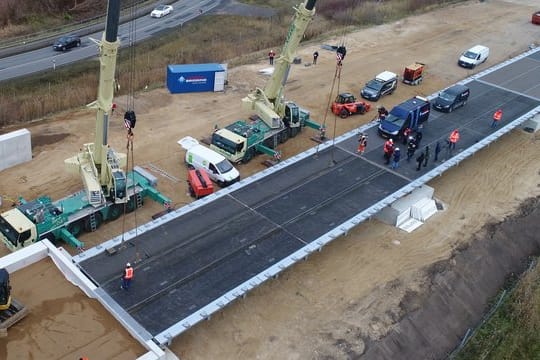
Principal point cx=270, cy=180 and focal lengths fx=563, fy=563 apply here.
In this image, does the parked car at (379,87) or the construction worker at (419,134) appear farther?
the parked car at (379,87)

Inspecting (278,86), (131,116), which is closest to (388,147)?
(278,86)

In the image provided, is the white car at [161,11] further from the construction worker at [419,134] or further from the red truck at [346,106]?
the construction worker at [419,134]

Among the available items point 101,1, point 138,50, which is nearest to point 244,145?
point 138,50

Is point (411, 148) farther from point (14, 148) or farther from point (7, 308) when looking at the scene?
point (14, 148)

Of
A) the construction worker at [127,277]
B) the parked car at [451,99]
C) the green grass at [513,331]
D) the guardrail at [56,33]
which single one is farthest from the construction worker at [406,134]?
the guardrail at [56,33]

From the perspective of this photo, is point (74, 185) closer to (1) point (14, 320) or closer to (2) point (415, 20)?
(1) point (14, 320)

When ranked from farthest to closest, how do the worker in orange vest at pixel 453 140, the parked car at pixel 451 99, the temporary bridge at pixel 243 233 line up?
the parked car at pixel 451 99, the worker in orange vest at pixel 453 140, the temporary bridge at pixel 243 233

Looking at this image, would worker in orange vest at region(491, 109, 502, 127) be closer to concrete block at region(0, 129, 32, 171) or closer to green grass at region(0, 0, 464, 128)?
green grass at region(0, 0, 464, 128)
